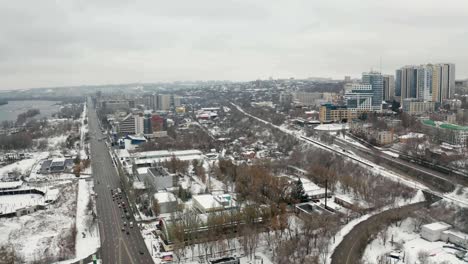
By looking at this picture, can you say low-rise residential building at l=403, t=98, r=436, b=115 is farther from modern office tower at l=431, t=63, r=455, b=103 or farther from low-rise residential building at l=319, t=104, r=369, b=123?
modern office tower at l=431, t=63, r=455, b=103

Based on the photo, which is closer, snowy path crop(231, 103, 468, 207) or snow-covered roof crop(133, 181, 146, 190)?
snowy path crop(231, 103, 468, 207)

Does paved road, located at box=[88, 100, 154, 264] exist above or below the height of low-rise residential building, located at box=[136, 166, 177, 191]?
below

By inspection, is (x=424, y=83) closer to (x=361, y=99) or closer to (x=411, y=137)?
(x=361, y=99)

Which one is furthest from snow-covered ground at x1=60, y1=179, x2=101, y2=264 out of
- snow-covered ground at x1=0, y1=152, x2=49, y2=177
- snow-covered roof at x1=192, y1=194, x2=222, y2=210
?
snow-covered ground at x1=0, y1=152, x2=49, y2=177

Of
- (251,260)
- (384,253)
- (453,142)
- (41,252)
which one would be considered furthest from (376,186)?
(41,252)

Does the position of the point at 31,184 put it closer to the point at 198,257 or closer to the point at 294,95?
the point at 198,257

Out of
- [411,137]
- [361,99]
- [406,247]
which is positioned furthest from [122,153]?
[361,99]
